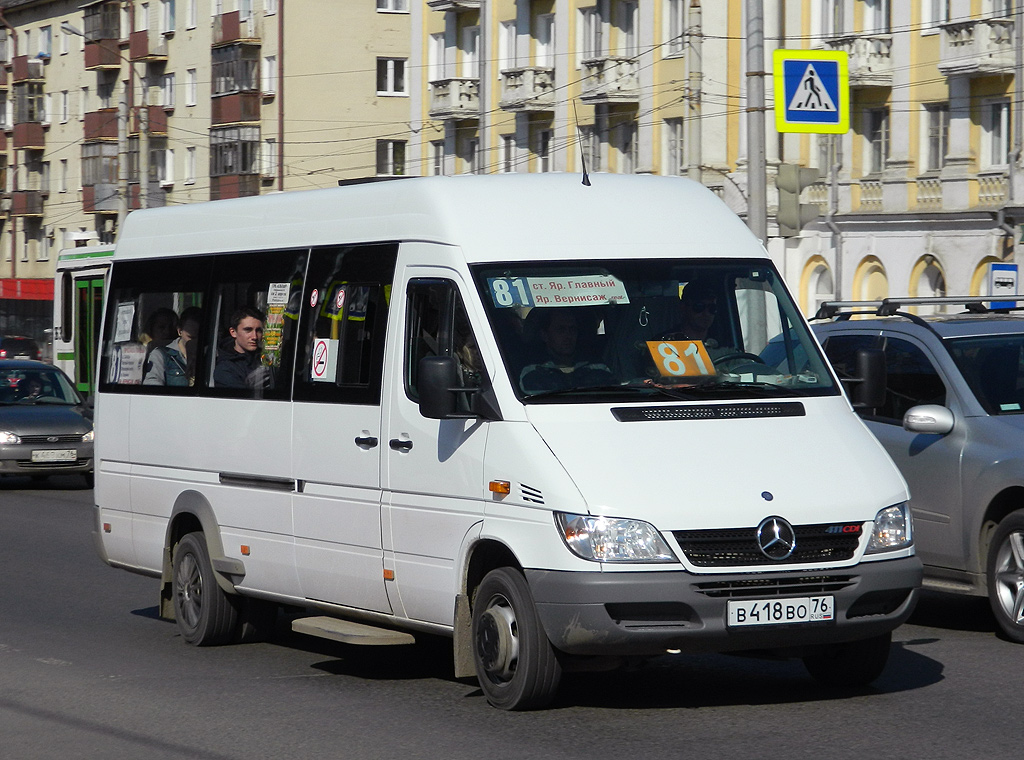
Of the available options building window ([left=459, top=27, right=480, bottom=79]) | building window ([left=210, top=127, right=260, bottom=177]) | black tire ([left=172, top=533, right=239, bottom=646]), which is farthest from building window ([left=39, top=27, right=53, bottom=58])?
black tire ([left=172, top=533, right=239, bottom=646])

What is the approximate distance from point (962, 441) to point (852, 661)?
239cm

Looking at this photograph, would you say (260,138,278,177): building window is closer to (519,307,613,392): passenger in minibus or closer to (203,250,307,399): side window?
(203,250,307,399): side window

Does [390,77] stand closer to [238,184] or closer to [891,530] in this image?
[238,184]

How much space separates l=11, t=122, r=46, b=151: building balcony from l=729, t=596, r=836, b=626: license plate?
279 feet

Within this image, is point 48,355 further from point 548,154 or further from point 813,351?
point 813,351

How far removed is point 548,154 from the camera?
176 feet

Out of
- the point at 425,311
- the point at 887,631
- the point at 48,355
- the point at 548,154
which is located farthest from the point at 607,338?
the point at 48,355

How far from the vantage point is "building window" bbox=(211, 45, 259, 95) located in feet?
232

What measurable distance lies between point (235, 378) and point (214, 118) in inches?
2524

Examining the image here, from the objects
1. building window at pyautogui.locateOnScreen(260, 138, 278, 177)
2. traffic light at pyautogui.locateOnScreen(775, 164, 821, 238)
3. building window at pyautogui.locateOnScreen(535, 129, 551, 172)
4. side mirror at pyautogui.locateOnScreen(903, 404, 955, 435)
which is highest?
building window at pyautogui.locateOnScreen(260, 138, 278, 177)

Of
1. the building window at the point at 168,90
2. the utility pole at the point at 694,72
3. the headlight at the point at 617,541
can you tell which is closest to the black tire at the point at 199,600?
the headlight at the point at 617,541

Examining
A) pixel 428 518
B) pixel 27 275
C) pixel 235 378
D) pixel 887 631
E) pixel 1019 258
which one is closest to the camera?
pixel 887 631

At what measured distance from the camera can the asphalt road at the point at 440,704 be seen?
743 centimetres

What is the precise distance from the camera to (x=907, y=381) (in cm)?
1107
